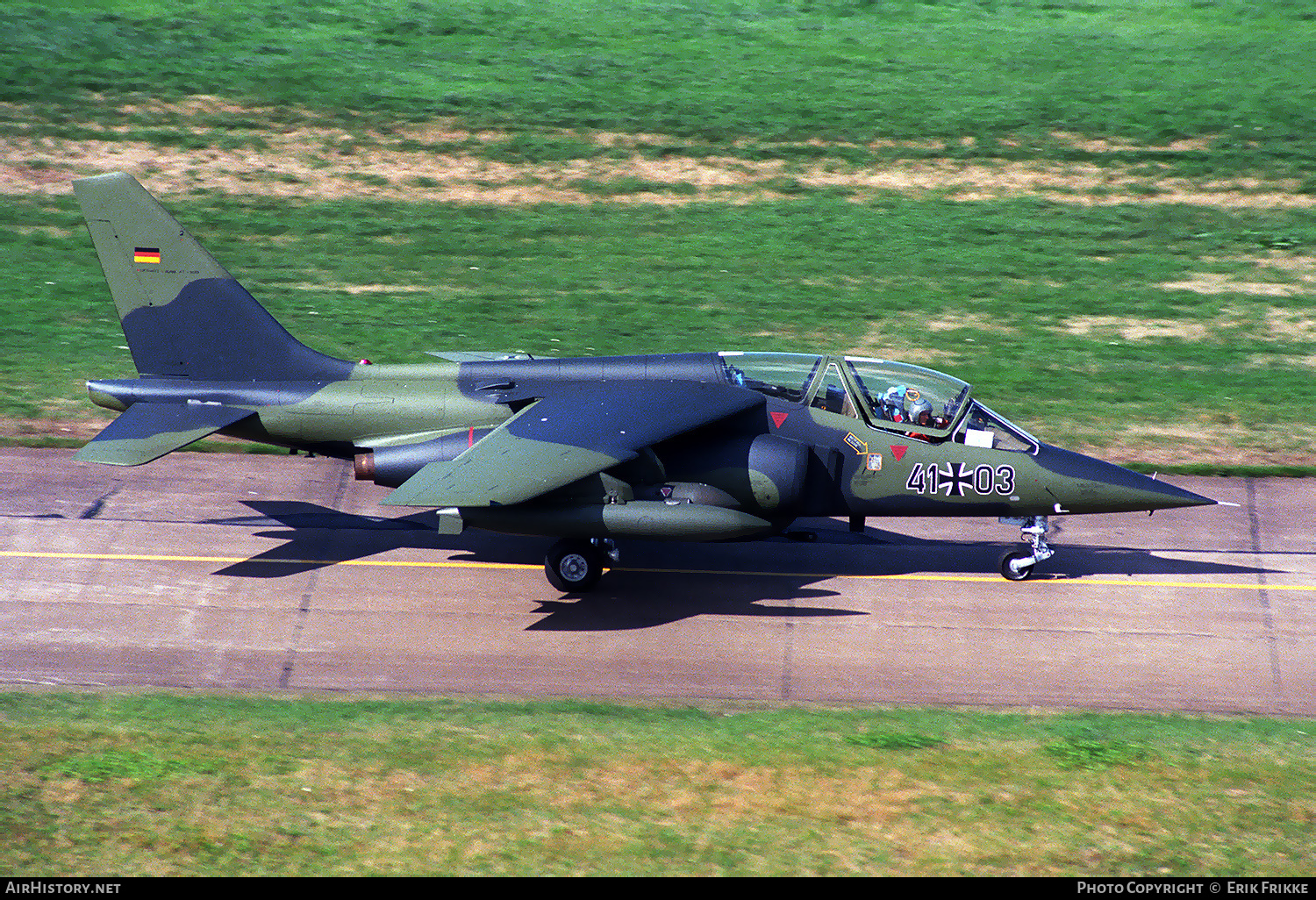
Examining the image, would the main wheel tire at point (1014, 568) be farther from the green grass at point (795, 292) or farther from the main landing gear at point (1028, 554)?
the green grass at point (795, 292)

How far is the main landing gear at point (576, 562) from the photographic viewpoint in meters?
16.5

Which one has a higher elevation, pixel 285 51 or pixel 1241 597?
pixel 285 51

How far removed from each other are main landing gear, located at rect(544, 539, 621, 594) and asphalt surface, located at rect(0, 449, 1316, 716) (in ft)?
1.15

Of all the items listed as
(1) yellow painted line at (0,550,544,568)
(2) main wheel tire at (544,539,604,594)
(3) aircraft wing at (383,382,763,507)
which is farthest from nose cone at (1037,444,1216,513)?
(1) yellow painted line at (0,550,544,568)

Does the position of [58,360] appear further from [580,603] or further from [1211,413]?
[1211,413]

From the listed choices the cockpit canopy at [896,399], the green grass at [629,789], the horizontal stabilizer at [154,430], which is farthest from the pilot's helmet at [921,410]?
the horizontal stabilizer at [154,430]

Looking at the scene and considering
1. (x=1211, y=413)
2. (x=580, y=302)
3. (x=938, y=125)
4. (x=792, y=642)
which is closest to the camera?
(x=792, y=642)

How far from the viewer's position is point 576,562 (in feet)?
54.1

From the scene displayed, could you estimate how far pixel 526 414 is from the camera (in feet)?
54.2

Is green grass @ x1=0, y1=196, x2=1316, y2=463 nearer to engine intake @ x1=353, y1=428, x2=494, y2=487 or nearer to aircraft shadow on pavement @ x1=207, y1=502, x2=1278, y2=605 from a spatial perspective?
aircraft shadow on pavement @ x1=207, y1=502, x2=1278, y2=605

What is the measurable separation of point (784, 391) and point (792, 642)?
3.22 meters

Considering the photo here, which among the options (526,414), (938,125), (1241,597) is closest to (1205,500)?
(1241,597)

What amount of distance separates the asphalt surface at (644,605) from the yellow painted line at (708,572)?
0.04 meters

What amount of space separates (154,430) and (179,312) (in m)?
1.84
